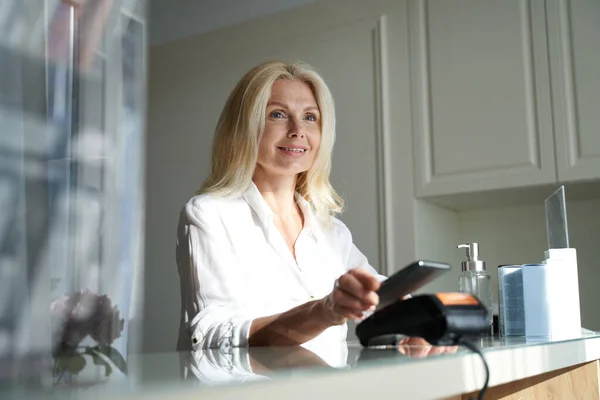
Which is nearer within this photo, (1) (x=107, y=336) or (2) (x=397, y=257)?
(1) (x=107, y=336)

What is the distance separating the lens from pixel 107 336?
29.0 inches

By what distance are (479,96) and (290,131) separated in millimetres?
1016

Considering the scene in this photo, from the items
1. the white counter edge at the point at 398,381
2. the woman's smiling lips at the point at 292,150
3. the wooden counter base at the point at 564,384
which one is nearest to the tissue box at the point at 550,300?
the wooden counter base at the point at 564,384

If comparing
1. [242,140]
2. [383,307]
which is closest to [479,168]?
[242,140]

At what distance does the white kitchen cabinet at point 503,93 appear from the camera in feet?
6.98

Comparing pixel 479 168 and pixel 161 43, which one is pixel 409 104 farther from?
pixel 161 43

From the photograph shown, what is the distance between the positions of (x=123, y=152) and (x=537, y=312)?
68cm

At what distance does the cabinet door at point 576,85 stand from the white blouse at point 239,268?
38.5 inches

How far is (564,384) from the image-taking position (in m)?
1.09

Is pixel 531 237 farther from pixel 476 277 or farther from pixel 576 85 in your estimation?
pixel 476 277

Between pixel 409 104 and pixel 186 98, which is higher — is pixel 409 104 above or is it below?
below

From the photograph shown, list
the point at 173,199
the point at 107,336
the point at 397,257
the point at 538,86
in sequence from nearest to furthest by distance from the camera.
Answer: the point at 107,336 → the point at 538,86 → the point at 397,257 → the point at 173,199

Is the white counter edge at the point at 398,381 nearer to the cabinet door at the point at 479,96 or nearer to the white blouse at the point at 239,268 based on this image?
the white blouse at the point at 239,268

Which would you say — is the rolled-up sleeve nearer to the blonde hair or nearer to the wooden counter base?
the blonde hair
